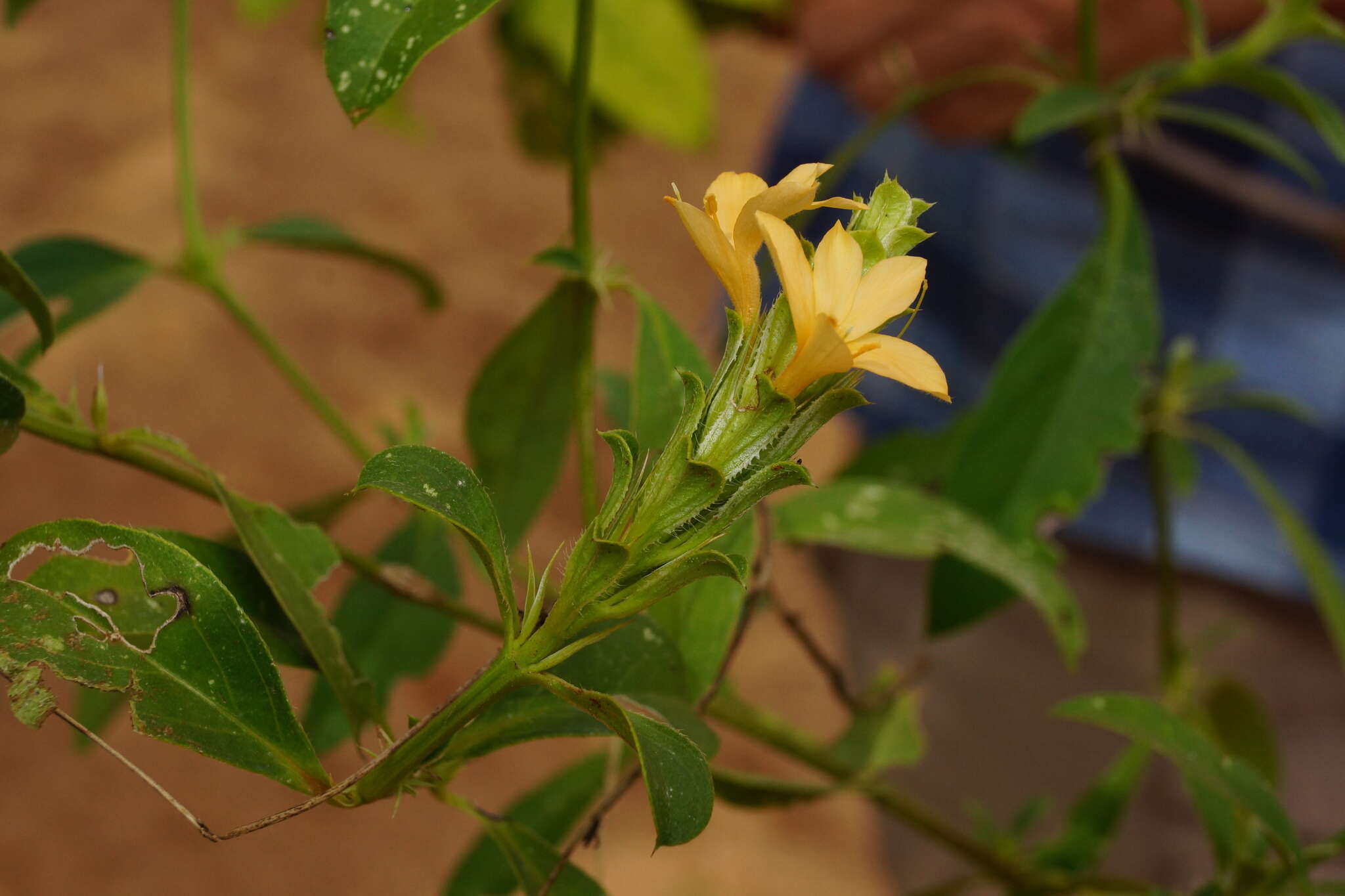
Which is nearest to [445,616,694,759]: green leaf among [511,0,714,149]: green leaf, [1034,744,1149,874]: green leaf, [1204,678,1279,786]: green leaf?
[1034,744,1149,874]: green leaf

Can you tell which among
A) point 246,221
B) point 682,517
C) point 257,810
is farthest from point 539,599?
point 246,221

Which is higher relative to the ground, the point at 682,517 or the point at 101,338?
the point at 682,517

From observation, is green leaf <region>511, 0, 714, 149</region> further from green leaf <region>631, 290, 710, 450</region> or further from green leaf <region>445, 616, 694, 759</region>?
green leaf <region>445, 616, 694, 759</region>

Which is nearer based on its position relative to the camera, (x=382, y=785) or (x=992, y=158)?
(x=382, y=785)

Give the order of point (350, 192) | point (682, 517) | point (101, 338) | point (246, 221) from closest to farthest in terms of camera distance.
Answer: point (682, 517) → point (101, 338) → point (246, 221) → point (350, 192)

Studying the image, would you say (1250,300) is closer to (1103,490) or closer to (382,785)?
(1103,490)

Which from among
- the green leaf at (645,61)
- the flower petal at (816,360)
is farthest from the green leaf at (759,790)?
the green leaf at (645,61)
